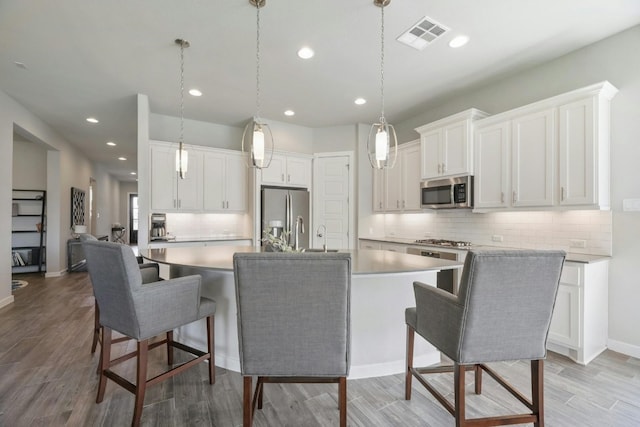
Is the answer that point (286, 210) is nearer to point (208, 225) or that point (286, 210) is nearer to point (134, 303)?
point (208, 225)

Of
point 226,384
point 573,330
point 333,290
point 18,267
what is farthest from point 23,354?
point 18,267

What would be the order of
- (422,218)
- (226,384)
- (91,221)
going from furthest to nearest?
(91,221) < (422,218) < (226,384)

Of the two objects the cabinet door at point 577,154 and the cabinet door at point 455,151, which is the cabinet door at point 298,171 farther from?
the cabinet door at point 577,154

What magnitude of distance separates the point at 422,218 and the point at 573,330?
2436mm

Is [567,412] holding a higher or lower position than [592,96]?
lower

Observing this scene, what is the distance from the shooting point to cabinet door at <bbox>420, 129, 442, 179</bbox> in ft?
13.1

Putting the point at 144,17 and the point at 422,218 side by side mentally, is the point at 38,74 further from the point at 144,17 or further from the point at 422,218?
the point at 422,218

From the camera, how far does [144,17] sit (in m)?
2.52

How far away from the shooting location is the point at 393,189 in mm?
4859

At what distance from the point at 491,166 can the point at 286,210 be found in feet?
9.78

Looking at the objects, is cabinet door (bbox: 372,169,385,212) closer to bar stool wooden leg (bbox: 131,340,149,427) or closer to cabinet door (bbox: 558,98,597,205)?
cabinet door (bbox: 558,98,597,205)

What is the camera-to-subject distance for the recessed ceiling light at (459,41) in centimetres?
277

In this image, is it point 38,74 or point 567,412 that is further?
point 38,74

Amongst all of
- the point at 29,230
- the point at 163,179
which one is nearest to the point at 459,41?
the point at 163,179
